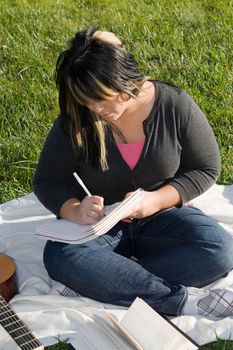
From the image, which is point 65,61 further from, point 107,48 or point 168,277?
point 168,277

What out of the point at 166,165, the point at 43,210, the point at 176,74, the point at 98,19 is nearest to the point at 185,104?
the point at 166,165

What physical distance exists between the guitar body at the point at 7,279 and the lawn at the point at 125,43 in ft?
2.74

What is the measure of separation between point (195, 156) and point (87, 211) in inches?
23.2

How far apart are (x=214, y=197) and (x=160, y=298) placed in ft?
3.40

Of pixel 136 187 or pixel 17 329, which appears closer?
pixel 17 329

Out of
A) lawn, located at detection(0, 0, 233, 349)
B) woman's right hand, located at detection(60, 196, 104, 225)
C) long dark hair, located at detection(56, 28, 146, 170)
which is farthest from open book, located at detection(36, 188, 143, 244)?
lawn, located at detection(0, 0, 233, 349)

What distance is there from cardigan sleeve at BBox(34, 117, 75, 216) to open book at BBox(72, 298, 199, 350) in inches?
25.0

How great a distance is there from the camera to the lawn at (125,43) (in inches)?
176

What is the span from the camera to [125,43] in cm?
561

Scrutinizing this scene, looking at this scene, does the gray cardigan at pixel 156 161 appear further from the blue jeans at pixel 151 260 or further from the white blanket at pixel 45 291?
the white blanket at pixel 45 291

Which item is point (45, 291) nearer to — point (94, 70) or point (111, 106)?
point (111, 106)

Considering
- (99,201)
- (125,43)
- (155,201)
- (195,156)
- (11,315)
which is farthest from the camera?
(125,43)

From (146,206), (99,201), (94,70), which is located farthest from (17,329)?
(94,70)

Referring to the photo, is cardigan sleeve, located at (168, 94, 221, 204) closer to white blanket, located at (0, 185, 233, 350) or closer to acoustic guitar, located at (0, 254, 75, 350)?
white blanket, located at (0, 185, 233, 350)
